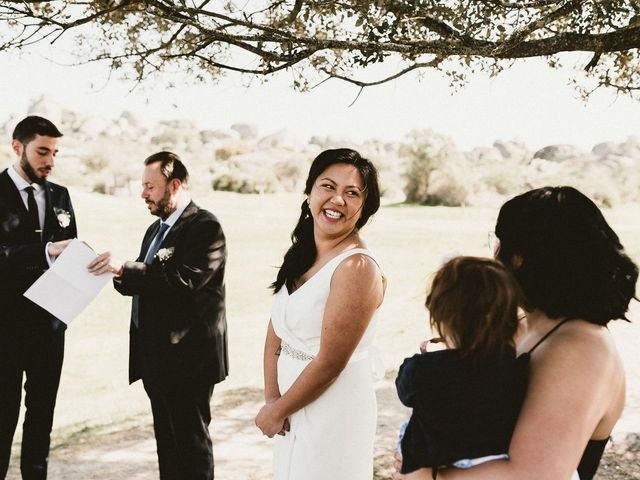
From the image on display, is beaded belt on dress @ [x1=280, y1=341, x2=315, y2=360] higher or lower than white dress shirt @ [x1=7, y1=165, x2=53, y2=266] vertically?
lower

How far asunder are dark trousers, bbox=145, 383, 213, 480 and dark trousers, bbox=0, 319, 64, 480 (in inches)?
28.6

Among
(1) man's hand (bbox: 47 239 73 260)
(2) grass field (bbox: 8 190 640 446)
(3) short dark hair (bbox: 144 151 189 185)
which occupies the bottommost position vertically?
(2) grass field (bbox: 8 190 640 446)

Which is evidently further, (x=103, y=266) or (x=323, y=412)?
(x=103, y=266)

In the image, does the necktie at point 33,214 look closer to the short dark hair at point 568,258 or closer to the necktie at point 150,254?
the necktie at point 150,254

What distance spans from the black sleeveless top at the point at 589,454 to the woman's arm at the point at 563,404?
6 centimetres

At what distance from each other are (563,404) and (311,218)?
5.74ft

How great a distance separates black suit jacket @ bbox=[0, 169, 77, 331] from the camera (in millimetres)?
3955

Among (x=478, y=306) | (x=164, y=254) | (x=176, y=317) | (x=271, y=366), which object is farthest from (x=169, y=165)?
(x=478, y=306)

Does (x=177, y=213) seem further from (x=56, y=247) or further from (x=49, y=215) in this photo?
(x=49, y=215)

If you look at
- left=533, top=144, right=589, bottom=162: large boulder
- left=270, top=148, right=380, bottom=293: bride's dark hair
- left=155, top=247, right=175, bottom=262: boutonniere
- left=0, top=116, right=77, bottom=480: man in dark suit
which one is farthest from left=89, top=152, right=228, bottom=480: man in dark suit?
left=533, top=144, right=589, bottom=162: large boulder

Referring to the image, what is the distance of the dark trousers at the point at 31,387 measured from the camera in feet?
13.4

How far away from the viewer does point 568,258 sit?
5.42 feet

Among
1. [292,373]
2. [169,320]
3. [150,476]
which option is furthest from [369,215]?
[150,476]

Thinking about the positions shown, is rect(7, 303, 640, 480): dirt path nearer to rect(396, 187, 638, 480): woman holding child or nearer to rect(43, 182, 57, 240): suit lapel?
rect(43, 182, 57, 240): suit lapel
